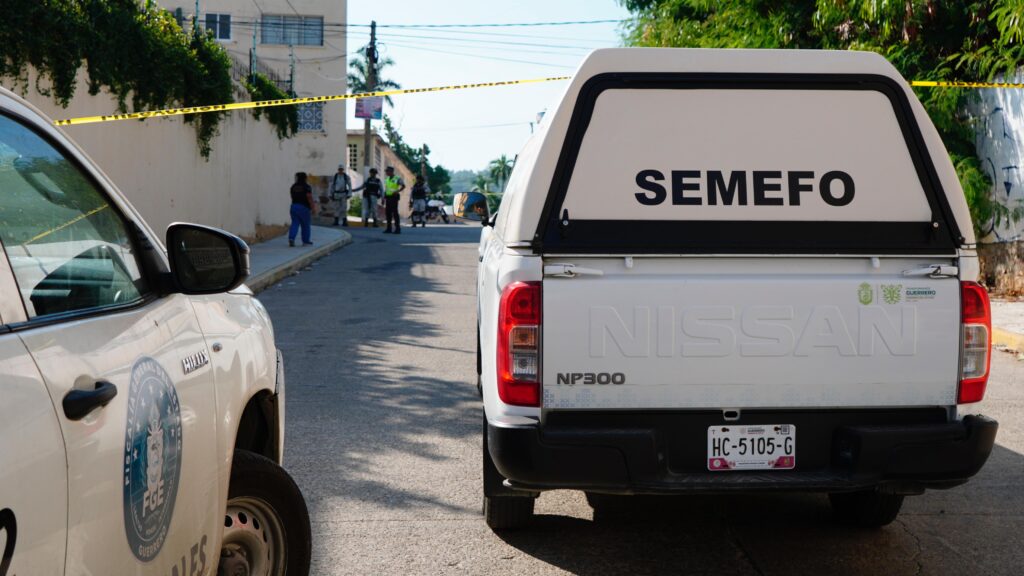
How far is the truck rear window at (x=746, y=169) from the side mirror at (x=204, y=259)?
4.37 ft

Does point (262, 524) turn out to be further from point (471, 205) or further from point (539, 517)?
point (471, 205)

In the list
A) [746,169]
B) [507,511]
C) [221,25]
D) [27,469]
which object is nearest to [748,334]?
[746,169]

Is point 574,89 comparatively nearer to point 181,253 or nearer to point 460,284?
point 181,253

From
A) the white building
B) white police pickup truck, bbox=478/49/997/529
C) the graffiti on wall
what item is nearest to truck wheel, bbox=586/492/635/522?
white police pickup truck, bbox=478/49/997/529

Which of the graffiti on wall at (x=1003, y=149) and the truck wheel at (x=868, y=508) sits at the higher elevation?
the graffiti on wall at (x=1003, y=149)

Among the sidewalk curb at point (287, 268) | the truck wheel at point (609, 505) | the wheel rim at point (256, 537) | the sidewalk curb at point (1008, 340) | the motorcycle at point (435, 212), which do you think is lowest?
the motorcycle at point (435, 212)

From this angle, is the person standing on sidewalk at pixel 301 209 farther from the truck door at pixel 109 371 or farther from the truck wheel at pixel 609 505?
the truck door at pixel 109 371

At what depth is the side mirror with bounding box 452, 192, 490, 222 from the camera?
Result: 22.1 feet

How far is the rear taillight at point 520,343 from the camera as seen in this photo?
4.05m

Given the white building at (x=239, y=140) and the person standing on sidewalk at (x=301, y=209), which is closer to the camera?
the white building at (x=239, y=140)

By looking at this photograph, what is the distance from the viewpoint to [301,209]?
23.5 meters

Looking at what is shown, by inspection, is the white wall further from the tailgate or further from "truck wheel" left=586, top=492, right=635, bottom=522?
the tailgate

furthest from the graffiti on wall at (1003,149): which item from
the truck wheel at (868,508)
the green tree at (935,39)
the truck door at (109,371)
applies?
the truck door at (109,371)

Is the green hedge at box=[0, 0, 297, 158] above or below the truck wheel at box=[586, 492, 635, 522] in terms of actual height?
above
